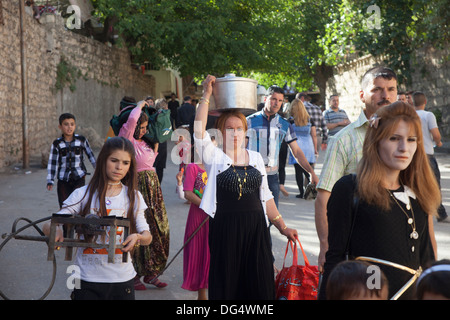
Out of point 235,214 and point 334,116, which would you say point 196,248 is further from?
point 334,116

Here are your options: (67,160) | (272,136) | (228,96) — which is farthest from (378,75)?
(67,160)

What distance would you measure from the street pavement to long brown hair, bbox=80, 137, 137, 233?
Answer: 0.53m

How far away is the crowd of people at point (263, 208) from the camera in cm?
277

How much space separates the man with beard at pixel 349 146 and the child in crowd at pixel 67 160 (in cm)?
399

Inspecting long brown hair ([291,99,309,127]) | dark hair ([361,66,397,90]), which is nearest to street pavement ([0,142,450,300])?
long brown hair ([291,99,309,127])

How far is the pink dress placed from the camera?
5129 millimetres

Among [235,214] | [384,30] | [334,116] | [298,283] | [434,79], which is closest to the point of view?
[298,283]

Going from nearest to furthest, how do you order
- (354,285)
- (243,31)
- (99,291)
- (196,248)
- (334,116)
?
Result: (354,285) < (99,291) < (196,248) < (334,116) < (243,31)

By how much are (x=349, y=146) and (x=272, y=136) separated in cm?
349

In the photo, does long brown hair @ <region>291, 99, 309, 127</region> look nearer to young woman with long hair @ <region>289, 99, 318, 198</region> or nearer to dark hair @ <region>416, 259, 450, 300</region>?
young woman with long hair @ <region>289, 99, 318, 198</region>

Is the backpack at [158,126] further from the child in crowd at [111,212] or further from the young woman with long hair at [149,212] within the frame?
the child in crowd at [111,212]

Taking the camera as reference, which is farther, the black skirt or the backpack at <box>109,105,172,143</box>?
the backpack at <box>109,105,172,143</box>

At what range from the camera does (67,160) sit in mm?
7082
